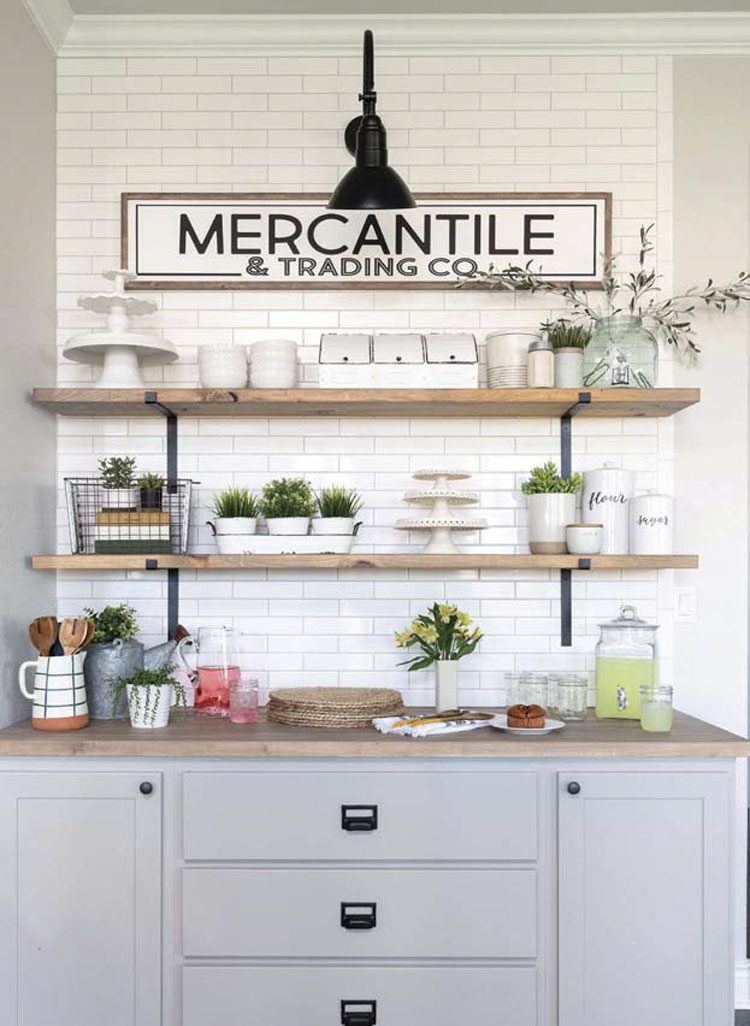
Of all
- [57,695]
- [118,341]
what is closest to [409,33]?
[118,341]

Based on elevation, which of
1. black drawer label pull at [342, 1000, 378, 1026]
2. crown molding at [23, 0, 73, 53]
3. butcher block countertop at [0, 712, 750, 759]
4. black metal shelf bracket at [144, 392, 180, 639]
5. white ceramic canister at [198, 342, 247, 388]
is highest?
crown molding at [23, 0, 73, 53]

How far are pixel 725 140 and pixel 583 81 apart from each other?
0.51 m

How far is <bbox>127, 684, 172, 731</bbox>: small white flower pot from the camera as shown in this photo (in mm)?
2611

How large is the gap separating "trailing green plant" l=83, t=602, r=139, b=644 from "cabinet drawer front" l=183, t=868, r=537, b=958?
773 millimetres

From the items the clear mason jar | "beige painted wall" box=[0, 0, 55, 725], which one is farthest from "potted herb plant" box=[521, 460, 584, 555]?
"beige painted wall" box=[0, 0, 55, 725]

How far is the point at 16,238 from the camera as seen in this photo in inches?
110

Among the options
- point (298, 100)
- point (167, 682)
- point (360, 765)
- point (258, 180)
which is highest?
point (298, 100)

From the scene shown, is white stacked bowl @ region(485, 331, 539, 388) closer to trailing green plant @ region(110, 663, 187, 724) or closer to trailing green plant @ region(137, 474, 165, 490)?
trailing green plant @ region(137, 474, 165, 490)

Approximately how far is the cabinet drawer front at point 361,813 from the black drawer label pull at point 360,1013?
1.23 feet

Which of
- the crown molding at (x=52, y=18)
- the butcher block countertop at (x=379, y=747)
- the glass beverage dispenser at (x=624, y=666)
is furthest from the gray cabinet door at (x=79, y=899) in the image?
the crown molding at (x=52, y=18)

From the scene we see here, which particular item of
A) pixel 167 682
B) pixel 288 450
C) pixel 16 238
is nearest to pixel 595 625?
pixel 288 450

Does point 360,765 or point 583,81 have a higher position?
point 583,81

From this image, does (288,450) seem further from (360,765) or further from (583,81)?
(583,81)

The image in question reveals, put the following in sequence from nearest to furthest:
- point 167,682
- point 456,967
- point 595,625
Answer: point 456,967 < point 167,682 < point 595,625
